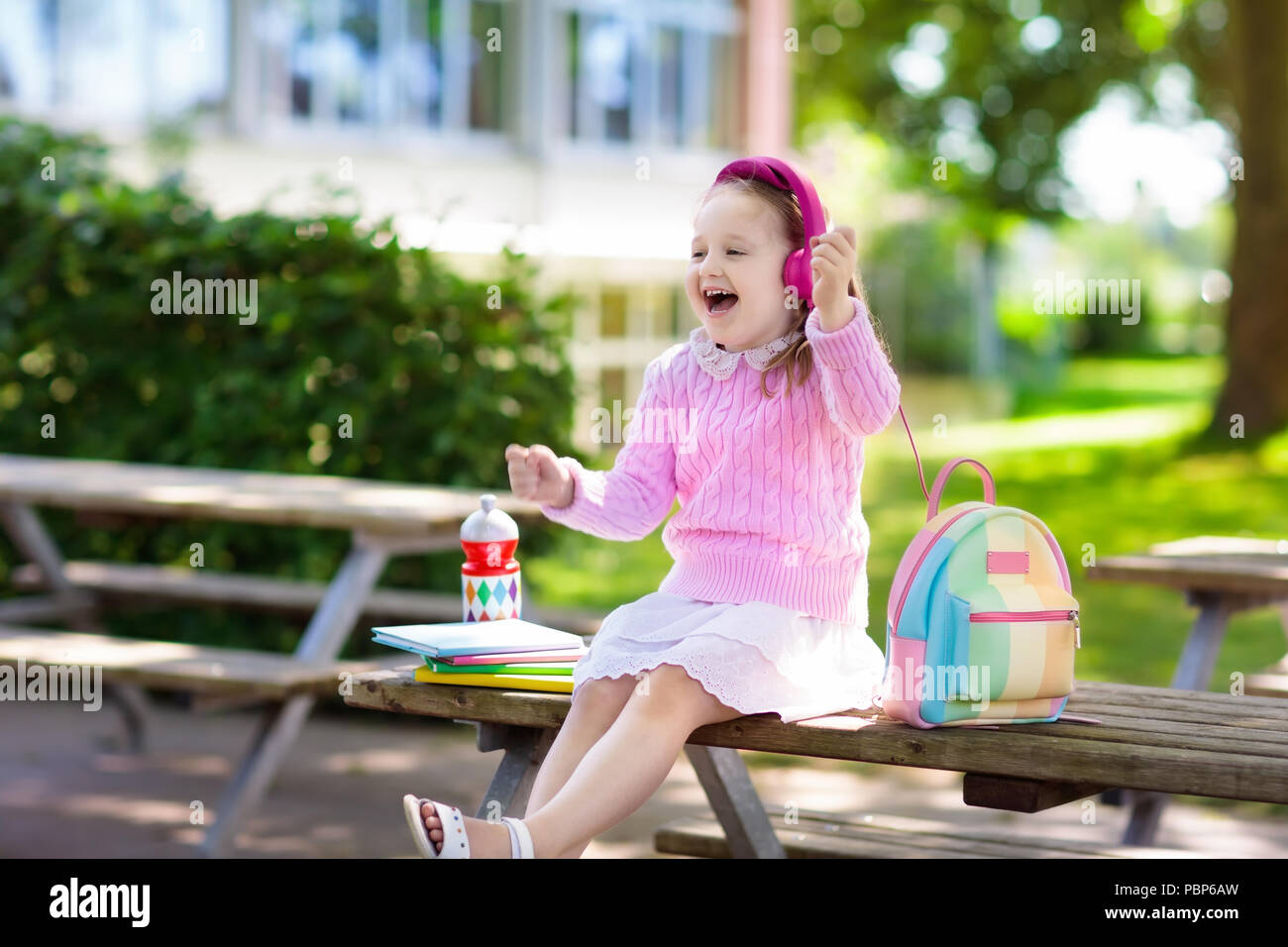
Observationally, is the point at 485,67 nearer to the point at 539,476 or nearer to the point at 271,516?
the point at 271,516

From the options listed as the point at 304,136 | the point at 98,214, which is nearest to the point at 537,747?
the point at 98,214

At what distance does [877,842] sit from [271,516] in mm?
2334

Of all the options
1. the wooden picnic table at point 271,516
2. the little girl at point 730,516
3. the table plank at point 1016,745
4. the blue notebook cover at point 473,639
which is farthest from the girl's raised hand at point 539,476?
the wooden picnic table at point 271,516

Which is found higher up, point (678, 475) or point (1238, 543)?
point (678, 475)

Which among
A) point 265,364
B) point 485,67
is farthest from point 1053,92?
point 265,364

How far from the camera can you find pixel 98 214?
7.56 meters

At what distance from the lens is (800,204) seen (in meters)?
3.32

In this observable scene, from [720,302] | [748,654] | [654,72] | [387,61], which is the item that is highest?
[654,72]

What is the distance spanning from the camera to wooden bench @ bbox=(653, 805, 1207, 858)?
142 inches

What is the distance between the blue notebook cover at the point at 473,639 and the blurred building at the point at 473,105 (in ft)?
28.9

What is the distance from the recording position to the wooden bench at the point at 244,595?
6215 mm
